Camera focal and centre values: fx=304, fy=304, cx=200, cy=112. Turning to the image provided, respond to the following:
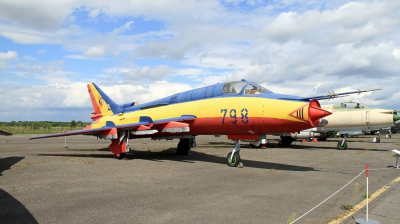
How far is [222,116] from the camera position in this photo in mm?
11375

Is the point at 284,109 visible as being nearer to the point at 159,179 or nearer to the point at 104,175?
the point at 159,179

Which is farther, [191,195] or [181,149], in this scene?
[181,149]

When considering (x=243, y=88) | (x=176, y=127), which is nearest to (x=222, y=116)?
(x=243, y=88)

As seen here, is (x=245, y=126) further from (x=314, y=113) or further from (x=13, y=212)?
→ (x=13, y=212)

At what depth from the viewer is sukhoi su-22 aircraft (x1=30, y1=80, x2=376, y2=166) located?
9.70m

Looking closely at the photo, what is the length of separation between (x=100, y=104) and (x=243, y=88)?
11481 mm

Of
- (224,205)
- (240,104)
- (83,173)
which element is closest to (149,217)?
(224,205)

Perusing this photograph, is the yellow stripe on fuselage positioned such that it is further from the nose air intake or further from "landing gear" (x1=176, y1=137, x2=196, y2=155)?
"landing gear" (x1=176, y1=137, x2=196, y2=155)

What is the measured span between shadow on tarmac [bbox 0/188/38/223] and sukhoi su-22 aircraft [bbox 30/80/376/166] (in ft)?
22.5

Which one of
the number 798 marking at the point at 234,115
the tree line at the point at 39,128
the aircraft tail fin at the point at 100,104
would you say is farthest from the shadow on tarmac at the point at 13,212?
the tree line at the point at 39,128

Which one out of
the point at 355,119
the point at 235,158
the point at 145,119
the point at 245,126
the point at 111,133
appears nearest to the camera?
the point at 245,126

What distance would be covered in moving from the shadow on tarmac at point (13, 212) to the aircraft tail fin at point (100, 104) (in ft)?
41.2

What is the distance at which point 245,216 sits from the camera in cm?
545

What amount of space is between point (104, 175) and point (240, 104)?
17.1 ft
